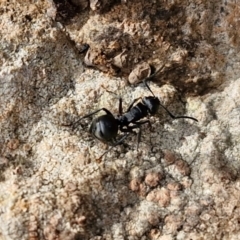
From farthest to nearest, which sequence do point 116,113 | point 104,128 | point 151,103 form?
point 116,113 → point 151,103 → point 104,128

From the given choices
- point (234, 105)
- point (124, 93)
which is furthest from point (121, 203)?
point (234, 105)

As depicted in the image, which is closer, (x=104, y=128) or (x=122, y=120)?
(x=104, y=128)

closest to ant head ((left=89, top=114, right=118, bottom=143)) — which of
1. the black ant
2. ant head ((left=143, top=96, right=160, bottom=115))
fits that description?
the black ant

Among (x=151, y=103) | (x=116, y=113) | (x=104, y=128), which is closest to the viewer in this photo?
(x=104, y=128)

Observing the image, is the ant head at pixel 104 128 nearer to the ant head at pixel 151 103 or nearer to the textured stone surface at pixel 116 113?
the textured stone surface at pixel 116 113

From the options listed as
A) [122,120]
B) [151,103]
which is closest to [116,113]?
[122,120]

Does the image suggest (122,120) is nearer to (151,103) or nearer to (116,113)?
(116,113)

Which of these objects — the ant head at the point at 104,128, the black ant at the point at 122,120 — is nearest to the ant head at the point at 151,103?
the black ant at the point at 122,120
